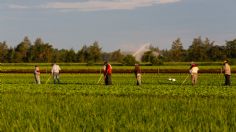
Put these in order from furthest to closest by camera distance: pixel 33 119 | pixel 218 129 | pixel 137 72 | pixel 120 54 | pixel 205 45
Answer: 1. pixel 120 54
2. pixel 205 45
3. pixel 137 72
4. pixel 33 119
5. pixel 218 129

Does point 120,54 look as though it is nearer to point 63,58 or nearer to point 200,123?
point 63,58

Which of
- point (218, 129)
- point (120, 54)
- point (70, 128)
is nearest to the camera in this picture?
point (218, 129)

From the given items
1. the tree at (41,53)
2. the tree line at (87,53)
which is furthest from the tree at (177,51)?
the tree at (41,53)

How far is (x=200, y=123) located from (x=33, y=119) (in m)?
3.08

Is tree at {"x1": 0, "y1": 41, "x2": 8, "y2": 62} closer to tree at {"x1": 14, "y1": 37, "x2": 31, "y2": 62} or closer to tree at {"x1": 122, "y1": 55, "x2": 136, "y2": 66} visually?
tree at {"x1": 14, "y1": 37, "x2": 31, "y2": 62}

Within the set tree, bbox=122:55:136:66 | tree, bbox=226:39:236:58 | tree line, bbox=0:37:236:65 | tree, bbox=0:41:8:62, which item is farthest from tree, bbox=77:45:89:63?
tree, bbox=226:39:236:58

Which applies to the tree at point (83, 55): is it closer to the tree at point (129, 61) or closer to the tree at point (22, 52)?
the tree at point (22, 52)

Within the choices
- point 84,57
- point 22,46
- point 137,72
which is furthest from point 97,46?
point 137,72

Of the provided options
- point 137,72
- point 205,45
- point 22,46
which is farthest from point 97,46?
point 137,72

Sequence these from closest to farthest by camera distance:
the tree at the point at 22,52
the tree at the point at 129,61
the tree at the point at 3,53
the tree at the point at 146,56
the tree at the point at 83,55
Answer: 1. the tree at the point at 129,61
2. the tree at the point at 146,56
3. the tree at the point at 83,55
4. the tree at the point at 22,52
5. the tree at the point at 3,53

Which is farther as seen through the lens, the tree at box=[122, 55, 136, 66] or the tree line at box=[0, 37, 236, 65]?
the tree line at box=[0, 37, 236, 65]

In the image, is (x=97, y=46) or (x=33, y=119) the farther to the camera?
(x=97, y=46)

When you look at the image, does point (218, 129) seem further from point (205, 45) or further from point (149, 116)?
point (205, 45)

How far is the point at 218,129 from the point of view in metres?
7.56
